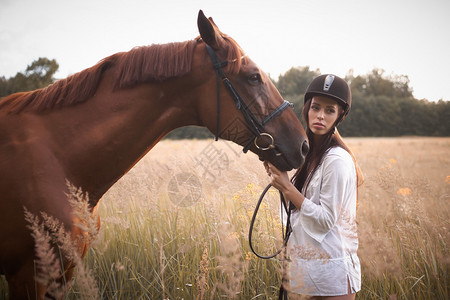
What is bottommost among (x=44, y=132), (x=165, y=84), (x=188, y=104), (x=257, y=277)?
(x=257, y=277)

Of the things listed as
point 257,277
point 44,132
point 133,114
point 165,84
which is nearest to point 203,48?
point 165,84

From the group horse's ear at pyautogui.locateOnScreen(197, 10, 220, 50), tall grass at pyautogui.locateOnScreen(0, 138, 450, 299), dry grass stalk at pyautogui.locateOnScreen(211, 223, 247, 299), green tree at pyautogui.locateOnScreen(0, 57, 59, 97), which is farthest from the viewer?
green tree at pyautogui.locateOnScreen(0, 57, 59, 97)

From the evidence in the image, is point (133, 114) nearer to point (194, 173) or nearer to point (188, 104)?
point (188, 104)

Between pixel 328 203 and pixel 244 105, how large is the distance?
1.00 meters

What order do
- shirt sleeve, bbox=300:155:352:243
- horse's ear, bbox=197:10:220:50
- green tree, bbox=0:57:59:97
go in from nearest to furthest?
1. shirt sleeve, bbox=300:155:352:243
2. horse's ear, bbox=197:10:220:50
3. green tree, bbox=0:57:59:97

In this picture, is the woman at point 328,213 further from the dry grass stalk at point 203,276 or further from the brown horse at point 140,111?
the dry grass stalk at point 203,276

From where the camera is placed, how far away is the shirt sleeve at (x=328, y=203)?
1738mm

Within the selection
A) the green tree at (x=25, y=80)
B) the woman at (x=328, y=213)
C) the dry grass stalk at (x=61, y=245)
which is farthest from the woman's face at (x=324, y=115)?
the green tree at (x=25, y=80)

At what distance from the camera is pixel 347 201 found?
186 cm

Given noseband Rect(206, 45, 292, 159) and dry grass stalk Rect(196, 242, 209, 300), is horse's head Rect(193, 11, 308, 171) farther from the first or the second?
dry grass stalk Rect(196, 242, 209, 300)

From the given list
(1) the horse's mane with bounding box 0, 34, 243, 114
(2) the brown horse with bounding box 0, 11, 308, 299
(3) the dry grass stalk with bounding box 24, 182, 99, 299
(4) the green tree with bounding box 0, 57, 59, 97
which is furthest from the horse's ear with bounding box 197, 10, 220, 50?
(4) the green tree with bounding box 0, 57, 59, 97

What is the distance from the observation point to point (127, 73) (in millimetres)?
1976

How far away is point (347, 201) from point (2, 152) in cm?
257

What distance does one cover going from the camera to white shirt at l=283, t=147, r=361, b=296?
1.75 metres
